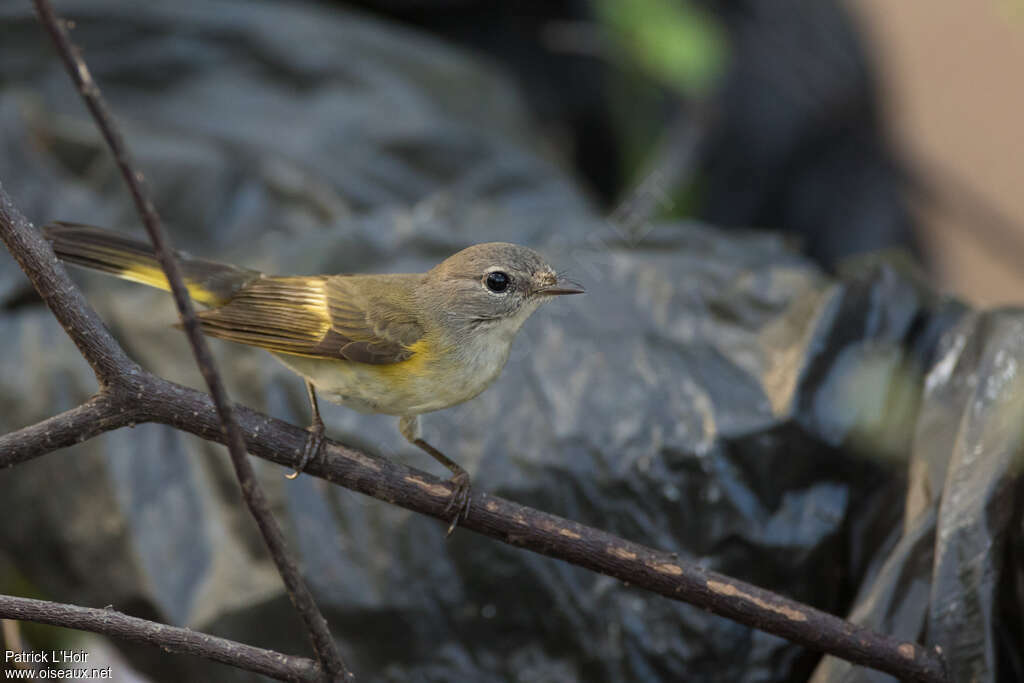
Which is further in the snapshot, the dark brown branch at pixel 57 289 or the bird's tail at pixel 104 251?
the bird's tail at pixel 104 251

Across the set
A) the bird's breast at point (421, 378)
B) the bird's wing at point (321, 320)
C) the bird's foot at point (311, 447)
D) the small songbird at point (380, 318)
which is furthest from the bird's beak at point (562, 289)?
the bird's foot at point (311, 447)

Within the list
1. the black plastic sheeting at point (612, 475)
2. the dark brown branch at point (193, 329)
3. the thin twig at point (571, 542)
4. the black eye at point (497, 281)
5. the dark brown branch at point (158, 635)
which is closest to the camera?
the dark brown branch at point (193, 329)

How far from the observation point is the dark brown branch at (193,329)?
102 cm

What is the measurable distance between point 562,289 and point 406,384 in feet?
1.04

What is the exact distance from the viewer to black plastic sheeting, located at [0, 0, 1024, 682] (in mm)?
1939

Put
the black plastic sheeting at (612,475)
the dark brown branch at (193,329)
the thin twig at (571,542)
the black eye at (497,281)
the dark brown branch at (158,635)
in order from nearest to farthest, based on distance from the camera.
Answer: the dark brown branch at (193,329) < the dark brown branch at (158,635) < the thin twig at (571,542) < the black eye at (497,281) < the black plastic sheeting at (612,475)

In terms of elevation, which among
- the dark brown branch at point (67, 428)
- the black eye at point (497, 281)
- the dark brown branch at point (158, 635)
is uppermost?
the black eye at point (497, 281)

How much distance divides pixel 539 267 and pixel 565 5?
3.15 meters

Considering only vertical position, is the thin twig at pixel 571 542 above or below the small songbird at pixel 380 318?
below

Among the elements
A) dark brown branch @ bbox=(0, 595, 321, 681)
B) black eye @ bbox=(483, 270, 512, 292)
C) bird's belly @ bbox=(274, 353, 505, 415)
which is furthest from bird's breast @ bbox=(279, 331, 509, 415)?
dark brown branch @ bbox=(0, 595, 321, 681)

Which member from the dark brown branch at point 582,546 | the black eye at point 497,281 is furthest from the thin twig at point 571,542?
the black eye at point 497,281

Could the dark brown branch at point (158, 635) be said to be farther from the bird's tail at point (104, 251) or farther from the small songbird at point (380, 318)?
the bird's tail at point (104, 251)

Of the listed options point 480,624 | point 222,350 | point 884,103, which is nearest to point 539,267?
point 480,624

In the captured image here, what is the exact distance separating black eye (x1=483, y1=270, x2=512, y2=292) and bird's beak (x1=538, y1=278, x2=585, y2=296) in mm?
63
